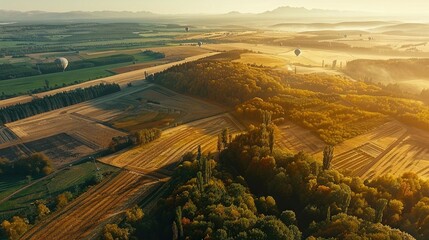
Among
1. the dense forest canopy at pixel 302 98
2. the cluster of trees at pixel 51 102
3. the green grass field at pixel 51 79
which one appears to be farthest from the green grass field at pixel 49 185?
the green grass field at pixel 51 79

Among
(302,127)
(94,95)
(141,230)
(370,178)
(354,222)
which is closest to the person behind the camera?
(354,222)

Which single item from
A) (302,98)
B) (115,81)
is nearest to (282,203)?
(302,98)

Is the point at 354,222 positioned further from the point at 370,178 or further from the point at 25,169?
the point at 25,169

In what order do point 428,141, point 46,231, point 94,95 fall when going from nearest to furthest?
1. point 46,231
2. point 428,141
3. point 94,95

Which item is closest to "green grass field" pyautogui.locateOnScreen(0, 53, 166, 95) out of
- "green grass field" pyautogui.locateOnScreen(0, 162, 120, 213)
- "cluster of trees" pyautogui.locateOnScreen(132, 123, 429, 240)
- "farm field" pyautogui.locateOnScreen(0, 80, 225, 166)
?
"farm field" pyautogui.locateOnScreen(0, 80, 225, 166)

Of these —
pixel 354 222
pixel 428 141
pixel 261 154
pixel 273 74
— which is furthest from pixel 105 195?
pixel 273 74

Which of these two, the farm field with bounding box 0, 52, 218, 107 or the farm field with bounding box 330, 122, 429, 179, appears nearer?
the farm field with bounding box 330, 122, 429, 179

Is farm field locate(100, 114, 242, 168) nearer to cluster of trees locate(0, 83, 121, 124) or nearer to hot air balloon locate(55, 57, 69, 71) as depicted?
cluster of trees locate(0, 83, 121, 124)
